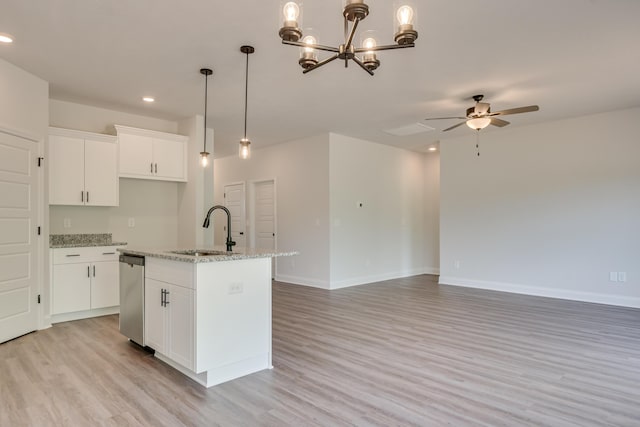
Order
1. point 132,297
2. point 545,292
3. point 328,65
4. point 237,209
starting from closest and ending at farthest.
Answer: point 132,297 < point 328,65 < point 545,292 < point 237,209

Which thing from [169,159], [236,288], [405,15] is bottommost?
[236,288]

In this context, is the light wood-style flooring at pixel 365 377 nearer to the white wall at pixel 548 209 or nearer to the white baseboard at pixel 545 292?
the white baseboard at pixel 545 292

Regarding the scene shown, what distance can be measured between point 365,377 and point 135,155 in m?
4.04

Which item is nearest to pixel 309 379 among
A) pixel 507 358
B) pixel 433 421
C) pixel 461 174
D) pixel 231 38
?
pixel 433 421

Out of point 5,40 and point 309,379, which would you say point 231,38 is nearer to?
point 5,40

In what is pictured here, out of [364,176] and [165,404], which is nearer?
[165,404]

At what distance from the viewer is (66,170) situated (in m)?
4.41

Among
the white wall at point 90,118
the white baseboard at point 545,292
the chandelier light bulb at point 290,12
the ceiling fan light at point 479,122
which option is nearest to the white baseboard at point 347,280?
the white baseboard at point 545,292

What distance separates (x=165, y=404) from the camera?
2365 millimetres

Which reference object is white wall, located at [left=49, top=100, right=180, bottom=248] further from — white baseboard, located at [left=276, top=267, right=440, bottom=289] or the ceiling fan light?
the ceiling fan light

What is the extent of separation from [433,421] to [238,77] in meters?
3.54

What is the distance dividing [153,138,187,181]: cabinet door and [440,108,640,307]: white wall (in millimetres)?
4633

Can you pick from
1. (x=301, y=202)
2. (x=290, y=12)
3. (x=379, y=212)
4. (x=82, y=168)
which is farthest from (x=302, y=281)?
(x=290, y=12)

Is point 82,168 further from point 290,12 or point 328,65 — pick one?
point 290,12
